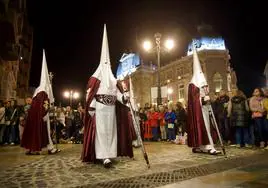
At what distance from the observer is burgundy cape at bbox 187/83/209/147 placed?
279 inches

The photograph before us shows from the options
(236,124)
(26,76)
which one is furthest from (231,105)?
(26,76)

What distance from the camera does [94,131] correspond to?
586cm

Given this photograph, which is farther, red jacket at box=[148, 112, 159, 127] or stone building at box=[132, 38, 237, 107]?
stone building at box=[132, 38, 237, 107]

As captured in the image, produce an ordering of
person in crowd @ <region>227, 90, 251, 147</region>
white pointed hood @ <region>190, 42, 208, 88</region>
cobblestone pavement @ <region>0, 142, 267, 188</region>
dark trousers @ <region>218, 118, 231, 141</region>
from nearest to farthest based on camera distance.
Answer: cobblestone pavement @ <region>0, 142, 267, 188</region> → white pointed hood @ <region>190, 42, 208, 88</region> → person in crowd @ <region>227, 90, 251, 147</region> → dark trousers @ <region>218, 118, 231, 141</region>

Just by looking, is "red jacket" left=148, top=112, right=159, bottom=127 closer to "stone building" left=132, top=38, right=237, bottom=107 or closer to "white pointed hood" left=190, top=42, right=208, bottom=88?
"white pointed hood" left=190, top=42, right=208, bottom=88

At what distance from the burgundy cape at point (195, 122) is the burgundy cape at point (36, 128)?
4401 millimetres

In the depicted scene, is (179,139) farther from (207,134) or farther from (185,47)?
(185,47)

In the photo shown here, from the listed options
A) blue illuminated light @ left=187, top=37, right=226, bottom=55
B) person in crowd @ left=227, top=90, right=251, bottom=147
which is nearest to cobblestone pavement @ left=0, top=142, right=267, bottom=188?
person in crowd @ left=227, top=90, right=251, bottom=147

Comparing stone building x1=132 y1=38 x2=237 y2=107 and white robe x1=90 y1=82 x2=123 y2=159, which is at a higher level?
stone building x1=132 y1=38 x2=237 y2=107

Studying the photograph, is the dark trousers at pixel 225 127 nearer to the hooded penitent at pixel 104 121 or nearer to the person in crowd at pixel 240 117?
the person in crowd at pixel 240 117

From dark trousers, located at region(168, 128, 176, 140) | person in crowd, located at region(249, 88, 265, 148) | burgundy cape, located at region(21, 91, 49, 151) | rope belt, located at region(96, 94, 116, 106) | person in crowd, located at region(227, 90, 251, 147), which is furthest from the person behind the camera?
dark trousers, located at region(168, 128, 176, 140)

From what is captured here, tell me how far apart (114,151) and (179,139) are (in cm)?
602

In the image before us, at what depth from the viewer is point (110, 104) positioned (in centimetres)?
594

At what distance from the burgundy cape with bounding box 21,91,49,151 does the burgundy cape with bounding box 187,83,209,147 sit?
4.40 meters
